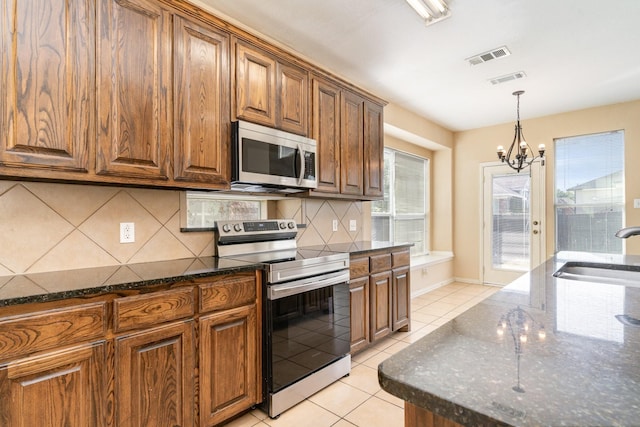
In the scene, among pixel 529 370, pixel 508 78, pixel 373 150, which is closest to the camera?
pixel 529 370

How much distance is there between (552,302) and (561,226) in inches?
186

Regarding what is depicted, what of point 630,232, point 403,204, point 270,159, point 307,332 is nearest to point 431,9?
point 270,159

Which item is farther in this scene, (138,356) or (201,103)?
(201,103)

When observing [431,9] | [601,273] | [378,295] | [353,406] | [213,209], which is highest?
[431,9]

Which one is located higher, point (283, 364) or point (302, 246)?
point (302, 246)

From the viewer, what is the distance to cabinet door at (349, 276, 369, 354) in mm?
2611

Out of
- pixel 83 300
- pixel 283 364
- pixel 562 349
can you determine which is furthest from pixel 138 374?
pixel 562 349

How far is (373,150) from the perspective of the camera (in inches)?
133

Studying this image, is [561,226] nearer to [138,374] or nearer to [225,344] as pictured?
[225,344]

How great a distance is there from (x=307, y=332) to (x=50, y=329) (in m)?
1.33

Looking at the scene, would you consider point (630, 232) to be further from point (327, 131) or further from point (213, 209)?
point (213, 209)

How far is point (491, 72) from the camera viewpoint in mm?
3443

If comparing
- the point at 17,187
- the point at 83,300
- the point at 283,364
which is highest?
the point at 17,187

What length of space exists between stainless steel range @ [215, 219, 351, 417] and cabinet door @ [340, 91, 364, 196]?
0.83m
